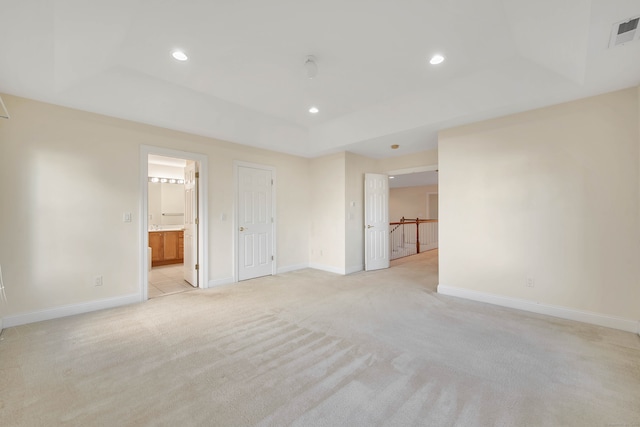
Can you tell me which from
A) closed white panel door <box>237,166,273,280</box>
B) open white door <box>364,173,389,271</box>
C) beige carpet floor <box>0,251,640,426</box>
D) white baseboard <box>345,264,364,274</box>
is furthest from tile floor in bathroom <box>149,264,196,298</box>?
open white door <box>364,173,389,271</box>

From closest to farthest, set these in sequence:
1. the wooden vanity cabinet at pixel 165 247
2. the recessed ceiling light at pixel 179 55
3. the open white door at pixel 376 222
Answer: the recessed ceiling light at pixel 179 55
the open white door at pixel 376 222
the wooden vanity cabinet at pixel 165 247

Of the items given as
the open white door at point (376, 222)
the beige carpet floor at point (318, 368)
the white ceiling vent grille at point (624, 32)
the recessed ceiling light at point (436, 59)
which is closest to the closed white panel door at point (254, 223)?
the beige carpet floor at point (318, 368)

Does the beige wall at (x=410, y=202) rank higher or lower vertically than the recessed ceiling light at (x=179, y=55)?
lower

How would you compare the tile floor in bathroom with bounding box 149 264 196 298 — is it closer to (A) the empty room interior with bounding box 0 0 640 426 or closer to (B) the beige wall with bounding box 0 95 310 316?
(A) the empty room interior with bounding box 0 0 640 426

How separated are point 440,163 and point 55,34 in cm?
460

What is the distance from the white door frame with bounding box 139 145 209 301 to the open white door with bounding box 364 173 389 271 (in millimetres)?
3219

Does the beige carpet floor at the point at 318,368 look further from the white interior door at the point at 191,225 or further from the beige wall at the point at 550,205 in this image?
the white interior door at the point at 191,225

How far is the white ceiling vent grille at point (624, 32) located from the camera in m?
1.92

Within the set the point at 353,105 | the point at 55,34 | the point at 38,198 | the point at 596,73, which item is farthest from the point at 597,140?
the point at 38,198

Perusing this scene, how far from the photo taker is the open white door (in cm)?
568

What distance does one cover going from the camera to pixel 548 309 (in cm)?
318

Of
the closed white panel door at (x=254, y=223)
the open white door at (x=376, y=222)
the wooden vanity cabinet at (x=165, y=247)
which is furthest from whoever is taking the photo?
the wooden vanity cabinet at (x=165, y=247)

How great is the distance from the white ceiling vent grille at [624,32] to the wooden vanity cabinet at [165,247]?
752 cm

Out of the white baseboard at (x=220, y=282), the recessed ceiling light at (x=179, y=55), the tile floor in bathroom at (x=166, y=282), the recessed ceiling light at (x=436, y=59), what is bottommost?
the tile floor in bathroom at (x=166, y=282)
